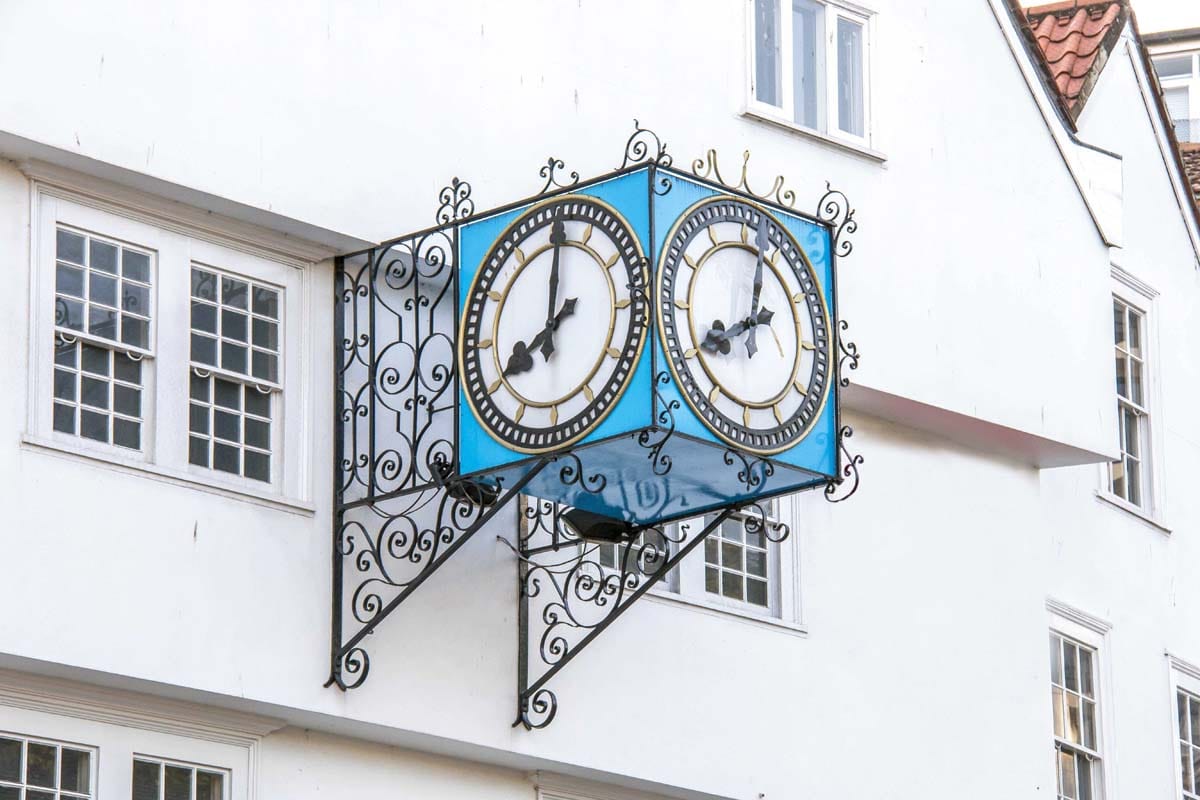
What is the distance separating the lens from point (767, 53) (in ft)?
60.1

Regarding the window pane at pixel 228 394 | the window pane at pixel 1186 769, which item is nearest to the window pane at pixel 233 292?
the window pane at pixel 228 394

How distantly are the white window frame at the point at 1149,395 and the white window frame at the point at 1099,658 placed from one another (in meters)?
1.27

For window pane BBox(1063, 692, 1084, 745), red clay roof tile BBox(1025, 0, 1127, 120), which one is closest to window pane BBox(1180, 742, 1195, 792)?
window pane BBox(1063, 692, 1084, 745)

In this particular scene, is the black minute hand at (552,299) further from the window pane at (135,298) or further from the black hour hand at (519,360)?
the window pane at (135,298)

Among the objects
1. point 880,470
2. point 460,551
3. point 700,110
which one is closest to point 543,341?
point 460,551

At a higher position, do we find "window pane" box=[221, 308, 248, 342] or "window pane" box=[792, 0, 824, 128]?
"window pane" box=[792, 0, 824, 128]

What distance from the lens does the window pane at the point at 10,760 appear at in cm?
1343

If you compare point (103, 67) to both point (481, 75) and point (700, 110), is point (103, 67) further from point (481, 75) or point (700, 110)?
point (700, 110)

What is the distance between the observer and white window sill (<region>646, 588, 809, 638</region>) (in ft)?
55.4

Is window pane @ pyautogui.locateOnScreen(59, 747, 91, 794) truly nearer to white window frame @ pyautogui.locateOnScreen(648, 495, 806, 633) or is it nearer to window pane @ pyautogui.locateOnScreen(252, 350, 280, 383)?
window pane @ pyautogui.locateOnScreen(252, 350, 280, 383)

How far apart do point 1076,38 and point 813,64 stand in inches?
186

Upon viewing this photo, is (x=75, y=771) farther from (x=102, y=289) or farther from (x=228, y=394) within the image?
(x=102, y=289)

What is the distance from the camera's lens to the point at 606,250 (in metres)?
14.3

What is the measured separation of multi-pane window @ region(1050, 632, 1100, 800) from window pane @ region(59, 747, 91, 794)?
28.5 feet
